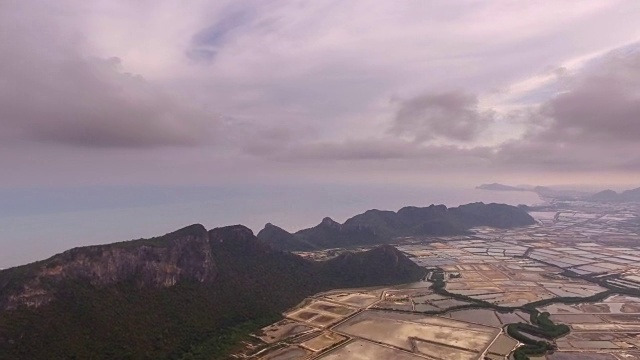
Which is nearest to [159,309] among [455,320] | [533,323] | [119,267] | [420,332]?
[119,267]

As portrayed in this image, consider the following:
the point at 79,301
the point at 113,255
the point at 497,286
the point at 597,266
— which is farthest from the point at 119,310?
the point at 597,266

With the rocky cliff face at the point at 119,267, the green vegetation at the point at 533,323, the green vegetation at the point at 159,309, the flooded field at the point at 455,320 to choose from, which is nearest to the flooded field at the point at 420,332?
the flooded field at the point at 455,320

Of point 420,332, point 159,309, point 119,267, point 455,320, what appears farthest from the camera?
point 455,320

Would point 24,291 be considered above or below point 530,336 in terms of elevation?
above

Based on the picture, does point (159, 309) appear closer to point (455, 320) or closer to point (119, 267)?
point (119, 267)

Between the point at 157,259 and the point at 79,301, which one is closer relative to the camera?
the point at 79,301

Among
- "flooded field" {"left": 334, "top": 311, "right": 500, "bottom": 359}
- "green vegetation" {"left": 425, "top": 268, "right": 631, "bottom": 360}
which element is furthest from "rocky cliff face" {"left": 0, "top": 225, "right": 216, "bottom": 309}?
"green vegetation" {"left": 425, "top": 268, "right": 631, "bottom": 360}

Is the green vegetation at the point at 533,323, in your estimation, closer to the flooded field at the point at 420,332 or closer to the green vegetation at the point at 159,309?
the flooded field at the point at 420,332

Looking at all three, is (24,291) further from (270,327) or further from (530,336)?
(530,336)

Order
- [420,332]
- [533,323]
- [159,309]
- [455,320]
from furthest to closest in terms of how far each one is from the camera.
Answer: [455,320]
[533,323]
[420,332]
[159,309]
